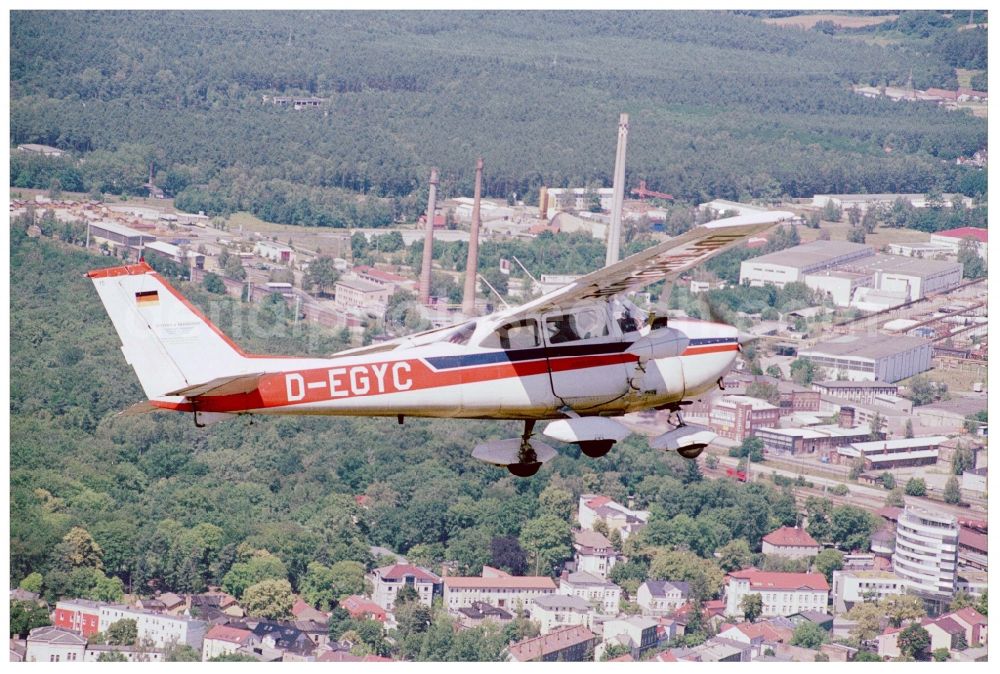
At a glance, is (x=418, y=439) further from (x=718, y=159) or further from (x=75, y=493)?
(x=718, y=159)

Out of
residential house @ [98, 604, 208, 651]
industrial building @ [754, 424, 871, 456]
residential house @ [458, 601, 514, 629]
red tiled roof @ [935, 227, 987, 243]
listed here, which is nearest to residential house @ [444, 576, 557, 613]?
residential house @ [458, 601, 514, 629]

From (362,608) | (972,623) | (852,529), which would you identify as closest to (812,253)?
(852,529)

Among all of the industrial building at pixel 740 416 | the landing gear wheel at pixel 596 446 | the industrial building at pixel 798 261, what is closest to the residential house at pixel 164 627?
the industrial building at pixel 740 416

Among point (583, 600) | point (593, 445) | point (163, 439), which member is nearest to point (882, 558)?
point (583, 600)

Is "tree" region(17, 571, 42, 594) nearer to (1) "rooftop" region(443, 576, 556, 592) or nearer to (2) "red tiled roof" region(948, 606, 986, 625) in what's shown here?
(1) "rooftop" region(443, 576, 556, 592)

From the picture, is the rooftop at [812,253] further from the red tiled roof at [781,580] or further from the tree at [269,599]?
the tree at [269,599]

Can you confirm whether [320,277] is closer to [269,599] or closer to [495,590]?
[495,590]
